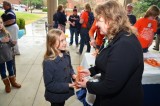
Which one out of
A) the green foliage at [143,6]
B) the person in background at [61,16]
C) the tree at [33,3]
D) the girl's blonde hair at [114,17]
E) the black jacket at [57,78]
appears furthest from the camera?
the tree at [33,3]

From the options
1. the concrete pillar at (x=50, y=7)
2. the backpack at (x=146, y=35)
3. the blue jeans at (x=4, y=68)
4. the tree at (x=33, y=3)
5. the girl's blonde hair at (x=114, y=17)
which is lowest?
the blue jeans at (x=4, y=68)

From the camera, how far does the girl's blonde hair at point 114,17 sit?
1.58 metres

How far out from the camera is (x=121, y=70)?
146 centimetres

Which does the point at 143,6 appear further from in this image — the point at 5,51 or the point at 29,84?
the point at 5,51

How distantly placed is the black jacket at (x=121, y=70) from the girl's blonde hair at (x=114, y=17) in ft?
0.18

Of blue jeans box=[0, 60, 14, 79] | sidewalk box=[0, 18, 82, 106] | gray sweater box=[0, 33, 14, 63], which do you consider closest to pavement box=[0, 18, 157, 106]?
sidewalk box=[0, 18, 82, 106]

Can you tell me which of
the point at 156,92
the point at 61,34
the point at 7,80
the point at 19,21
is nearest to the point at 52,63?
the point at 61,34

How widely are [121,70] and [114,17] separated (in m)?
0.43

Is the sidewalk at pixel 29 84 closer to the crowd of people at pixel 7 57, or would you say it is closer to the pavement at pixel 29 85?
the pavement at pixel 29 85

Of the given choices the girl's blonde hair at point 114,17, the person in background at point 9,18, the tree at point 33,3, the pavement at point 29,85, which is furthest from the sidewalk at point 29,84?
the tree at point 33,3

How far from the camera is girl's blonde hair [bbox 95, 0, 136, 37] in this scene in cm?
158

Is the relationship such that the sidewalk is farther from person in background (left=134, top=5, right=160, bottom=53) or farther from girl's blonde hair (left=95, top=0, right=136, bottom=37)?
girl's blonde hair (left=95, top=0, right=136, bottom=37)

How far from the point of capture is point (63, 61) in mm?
2340

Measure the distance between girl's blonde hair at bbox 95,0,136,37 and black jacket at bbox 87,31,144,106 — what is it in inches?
2.1
